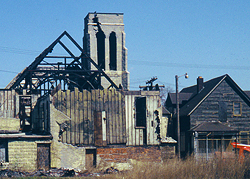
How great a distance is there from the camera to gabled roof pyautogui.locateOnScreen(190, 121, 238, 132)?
114ft

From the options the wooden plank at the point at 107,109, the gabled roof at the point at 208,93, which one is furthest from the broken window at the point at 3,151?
the gabled roof at the point at 208,93

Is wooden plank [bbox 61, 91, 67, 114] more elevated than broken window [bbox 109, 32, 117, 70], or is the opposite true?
broken window [bbox 109, 32, 117, 70]

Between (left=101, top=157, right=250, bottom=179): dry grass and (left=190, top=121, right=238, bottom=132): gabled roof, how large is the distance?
38.3ft

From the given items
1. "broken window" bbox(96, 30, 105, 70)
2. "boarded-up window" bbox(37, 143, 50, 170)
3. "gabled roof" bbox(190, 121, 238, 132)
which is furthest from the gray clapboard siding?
"broken window" bbox(96, 30, 105, 70)

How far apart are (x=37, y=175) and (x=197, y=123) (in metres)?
18.1

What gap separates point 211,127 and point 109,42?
79.7 ft

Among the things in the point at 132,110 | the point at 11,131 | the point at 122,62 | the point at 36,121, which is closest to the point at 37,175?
the point at 11,131

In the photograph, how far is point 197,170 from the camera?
71.6 feet

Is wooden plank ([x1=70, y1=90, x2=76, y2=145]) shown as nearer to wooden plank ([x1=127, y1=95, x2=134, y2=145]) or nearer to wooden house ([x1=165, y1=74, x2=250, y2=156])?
wooden plank ([x1=127, y1=95, x2=134, y2=145])

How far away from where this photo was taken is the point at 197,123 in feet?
119

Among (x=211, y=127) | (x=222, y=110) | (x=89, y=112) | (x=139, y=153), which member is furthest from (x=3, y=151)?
(x=222, y=110)

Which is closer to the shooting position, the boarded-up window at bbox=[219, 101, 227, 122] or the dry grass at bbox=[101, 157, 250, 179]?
the dry grass at bbox=[101, 157, 250, 179]

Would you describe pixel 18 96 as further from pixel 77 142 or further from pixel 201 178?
pixel 201 178

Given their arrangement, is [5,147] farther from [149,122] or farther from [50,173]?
[149,122]
